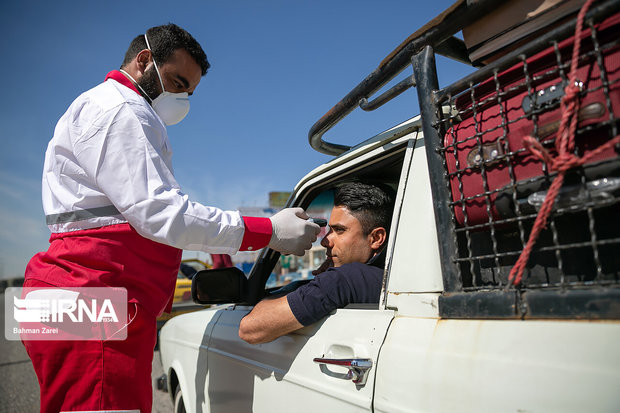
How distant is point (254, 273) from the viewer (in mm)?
2248

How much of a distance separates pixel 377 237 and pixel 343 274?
539 mm

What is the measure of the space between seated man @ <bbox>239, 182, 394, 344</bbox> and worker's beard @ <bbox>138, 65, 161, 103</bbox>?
3.61 ft

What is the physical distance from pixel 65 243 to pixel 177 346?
54.7 inches

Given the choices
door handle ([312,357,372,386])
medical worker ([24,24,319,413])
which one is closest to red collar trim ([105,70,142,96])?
medical worker ([24,24,319,413])

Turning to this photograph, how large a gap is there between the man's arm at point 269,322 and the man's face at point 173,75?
4.03 feet

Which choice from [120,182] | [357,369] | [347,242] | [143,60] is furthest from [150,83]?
[357,369]

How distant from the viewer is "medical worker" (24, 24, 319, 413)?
60.2 inches

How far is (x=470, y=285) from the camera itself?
1265 millimetres

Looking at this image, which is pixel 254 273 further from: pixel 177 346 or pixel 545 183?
pixel 545 183

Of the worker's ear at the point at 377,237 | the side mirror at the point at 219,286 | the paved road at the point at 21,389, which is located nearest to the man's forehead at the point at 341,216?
the worker's ear at the point at 377,237

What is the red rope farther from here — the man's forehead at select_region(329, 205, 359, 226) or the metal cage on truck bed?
the man's forehead at select_region(329, 205, 359, 226)

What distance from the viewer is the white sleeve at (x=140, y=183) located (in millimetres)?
1561

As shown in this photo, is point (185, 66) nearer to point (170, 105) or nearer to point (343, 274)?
point (170, 105)

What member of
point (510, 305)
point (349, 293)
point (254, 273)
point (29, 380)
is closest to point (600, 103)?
point (510, 305)
